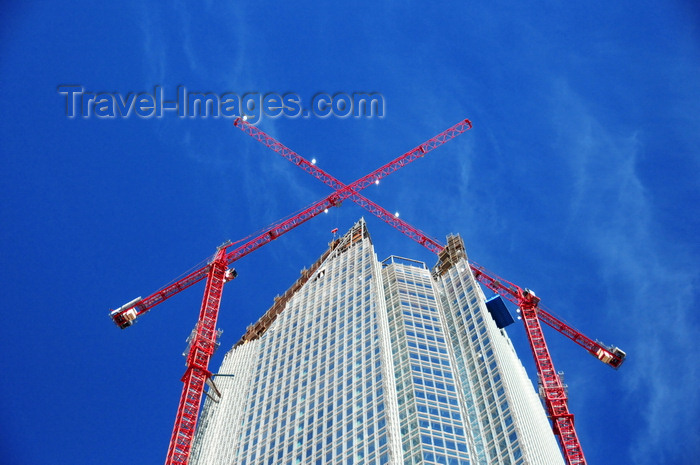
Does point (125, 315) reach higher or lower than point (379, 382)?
higher

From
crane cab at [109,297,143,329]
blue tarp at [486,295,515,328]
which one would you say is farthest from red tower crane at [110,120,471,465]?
blue tarp at [486,295,515,328]

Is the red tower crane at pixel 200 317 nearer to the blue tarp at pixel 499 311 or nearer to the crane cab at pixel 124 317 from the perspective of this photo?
the crane cab at pixel 124 317

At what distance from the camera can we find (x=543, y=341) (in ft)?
411

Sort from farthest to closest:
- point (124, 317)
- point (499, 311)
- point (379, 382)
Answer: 1. point (499, 311)
2. point (124, 317)
3. point (379, 382)

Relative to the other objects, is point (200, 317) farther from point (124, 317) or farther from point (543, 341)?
point (543, 341)

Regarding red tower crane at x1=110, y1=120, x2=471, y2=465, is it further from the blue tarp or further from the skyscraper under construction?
the blue tarp

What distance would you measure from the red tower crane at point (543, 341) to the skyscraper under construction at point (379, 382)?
366cm

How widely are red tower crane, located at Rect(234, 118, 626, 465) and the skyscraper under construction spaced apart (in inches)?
144

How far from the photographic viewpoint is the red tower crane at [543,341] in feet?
354

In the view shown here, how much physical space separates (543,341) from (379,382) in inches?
1432

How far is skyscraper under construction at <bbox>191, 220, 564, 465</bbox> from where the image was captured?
95.2 meters

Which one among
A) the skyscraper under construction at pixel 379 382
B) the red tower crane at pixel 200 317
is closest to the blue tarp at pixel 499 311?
the skyscraper under construction at pixel 379 382

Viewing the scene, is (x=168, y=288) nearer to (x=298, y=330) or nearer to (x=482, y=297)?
(x=298, y=330)

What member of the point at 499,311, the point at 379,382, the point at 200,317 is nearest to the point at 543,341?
the point at 499,311
